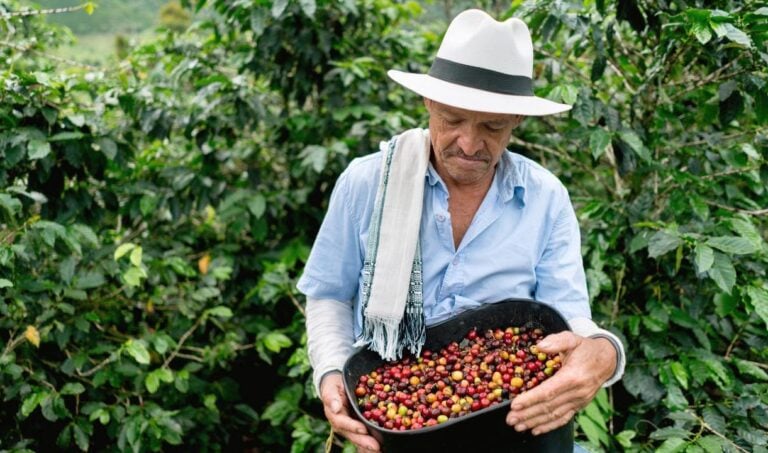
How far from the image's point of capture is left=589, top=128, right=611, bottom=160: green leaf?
216cm

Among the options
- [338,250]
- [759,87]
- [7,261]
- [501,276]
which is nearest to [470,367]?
[501,276]

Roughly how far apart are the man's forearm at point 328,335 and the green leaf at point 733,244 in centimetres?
115

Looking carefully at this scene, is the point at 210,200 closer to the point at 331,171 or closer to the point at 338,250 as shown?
the point at 331,171

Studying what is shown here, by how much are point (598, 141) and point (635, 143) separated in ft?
0.42

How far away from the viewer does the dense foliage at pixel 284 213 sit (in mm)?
2143

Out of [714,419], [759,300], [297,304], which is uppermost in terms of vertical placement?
[759,300]

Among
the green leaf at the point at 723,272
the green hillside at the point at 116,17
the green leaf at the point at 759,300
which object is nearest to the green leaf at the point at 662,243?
the green leaf at the point at 723,272

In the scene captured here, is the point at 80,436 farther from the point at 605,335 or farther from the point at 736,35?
the point at 736,35

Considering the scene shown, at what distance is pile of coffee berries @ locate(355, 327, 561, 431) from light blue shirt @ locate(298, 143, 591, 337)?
4.8 inches

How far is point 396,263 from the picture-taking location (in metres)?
1.62

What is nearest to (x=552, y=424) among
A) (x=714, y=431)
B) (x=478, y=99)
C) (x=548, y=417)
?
(x=548, y=417)

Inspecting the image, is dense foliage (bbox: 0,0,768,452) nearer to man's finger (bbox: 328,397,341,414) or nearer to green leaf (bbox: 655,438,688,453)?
green leaf (bbox: 655,438,688,453)

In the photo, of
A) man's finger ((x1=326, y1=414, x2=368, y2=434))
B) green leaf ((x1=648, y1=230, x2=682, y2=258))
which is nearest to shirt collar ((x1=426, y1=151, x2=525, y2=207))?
green leaf ((x1=648, y1=230, x2=682, y2=258))

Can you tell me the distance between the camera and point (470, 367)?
157 centimetres
